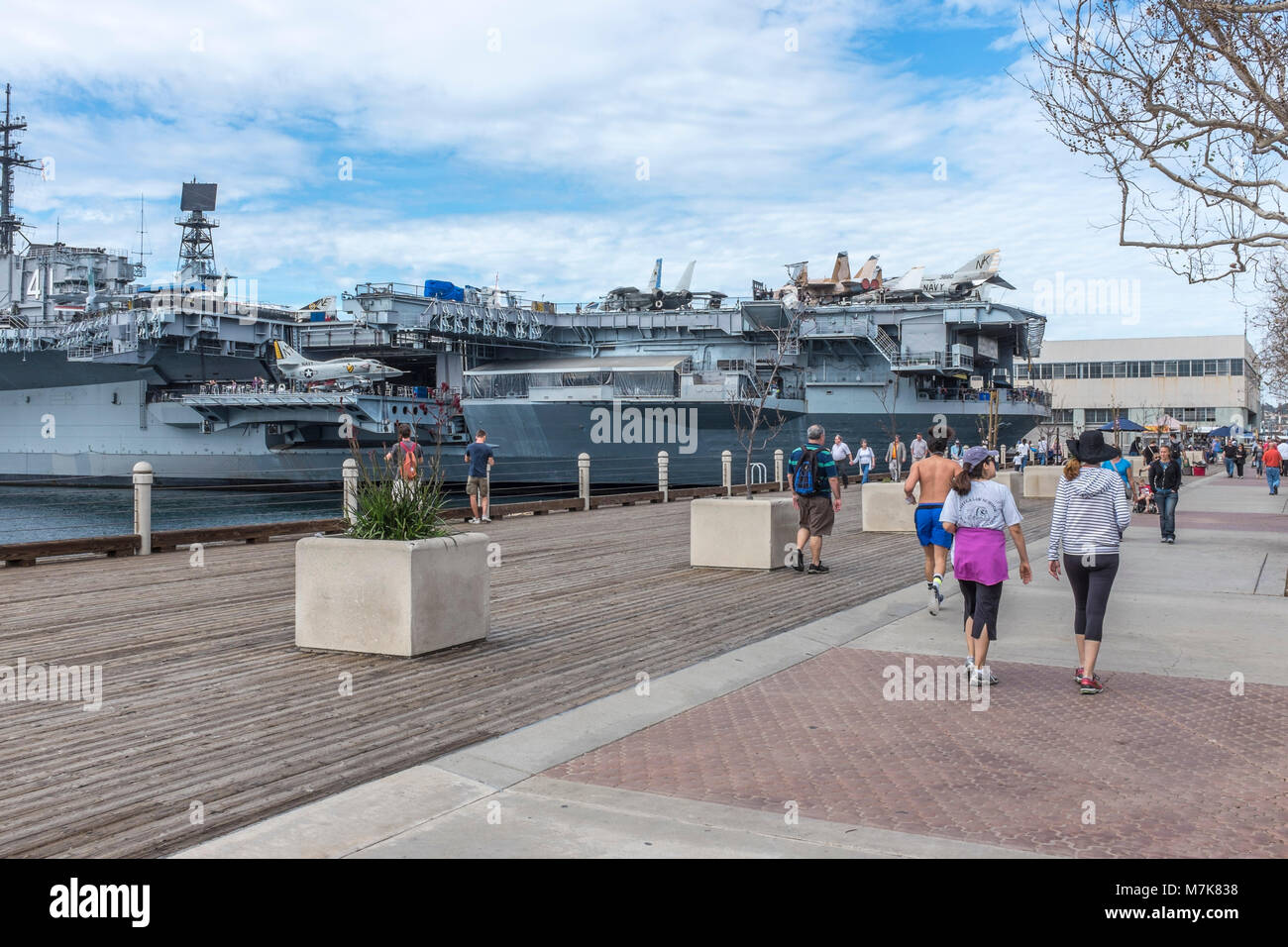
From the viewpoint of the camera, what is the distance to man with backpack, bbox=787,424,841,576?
12.6m

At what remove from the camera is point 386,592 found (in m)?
7.61

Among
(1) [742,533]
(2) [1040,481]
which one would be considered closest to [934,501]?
(1) [742,533]

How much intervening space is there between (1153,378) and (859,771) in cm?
10318

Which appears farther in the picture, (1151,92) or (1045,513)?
(1045,513)

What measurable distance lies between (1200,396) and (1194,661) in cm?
10057

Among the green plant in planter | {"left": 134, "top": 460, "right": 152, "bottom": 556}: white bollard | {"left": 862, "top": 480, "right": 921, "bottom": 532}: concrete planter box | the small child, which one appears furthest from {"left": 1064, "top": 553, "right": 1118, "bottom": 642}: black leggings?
the small child

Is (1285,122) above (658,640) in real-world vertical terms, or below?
above

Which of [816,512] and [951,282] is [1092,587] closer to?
[816,512]

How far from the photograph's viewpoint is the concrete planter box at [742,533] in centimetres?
1302

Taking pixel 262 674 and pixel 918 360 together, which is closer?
pixel 262 674
